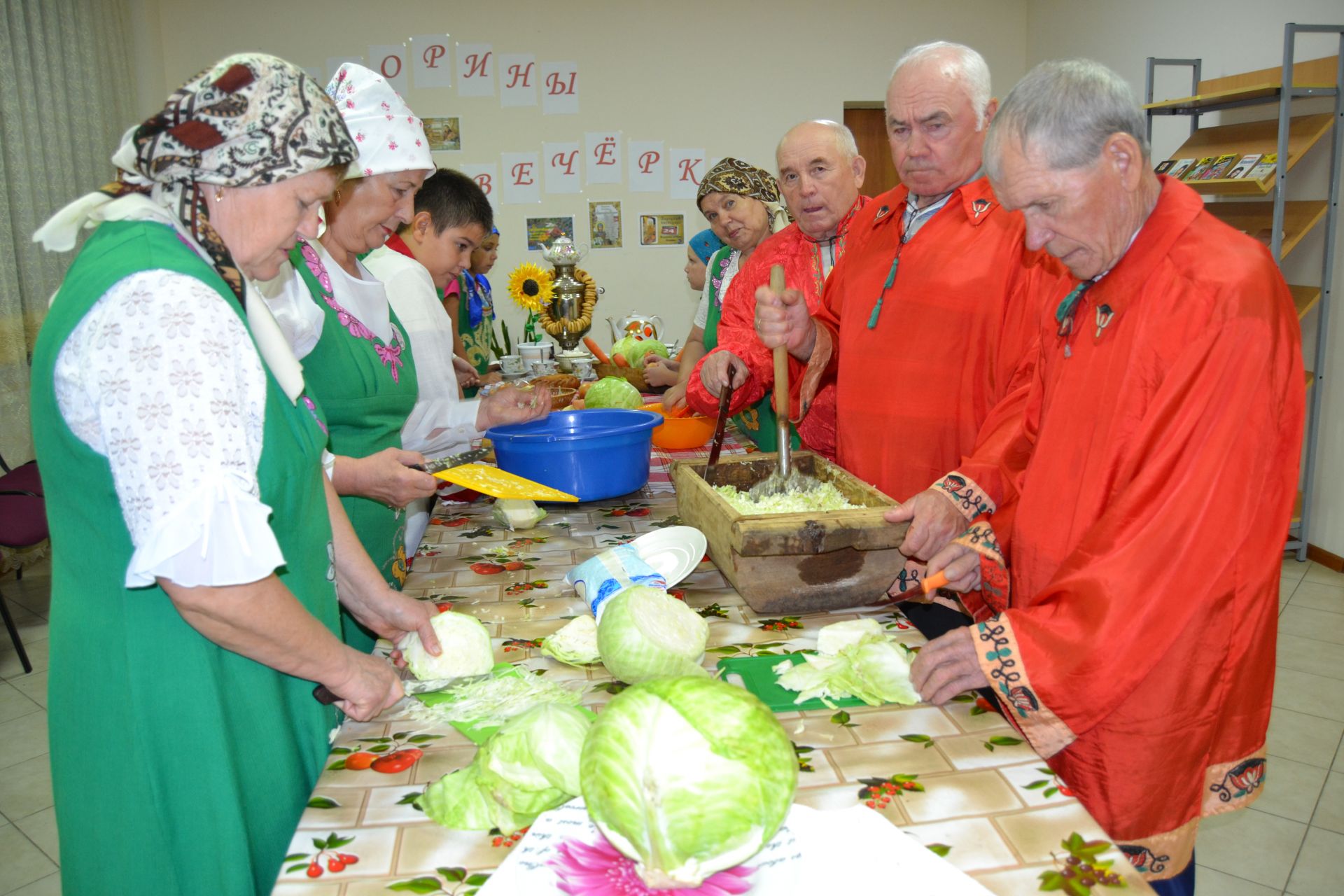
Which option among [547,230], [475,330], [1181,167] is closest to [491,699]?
[475,330]

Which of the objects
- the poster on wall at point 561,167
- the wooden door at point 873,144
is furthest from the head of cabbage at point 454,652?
the wooden door at point 873,144

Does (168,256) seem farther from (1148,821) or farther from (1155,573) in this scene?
(1148,821)

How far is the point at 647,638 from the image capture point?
→ 4.80 ft

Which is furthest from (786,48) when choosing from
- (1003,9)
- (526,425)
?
(526,425)

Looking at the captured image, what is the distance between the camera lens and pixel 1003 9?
8.16 meters

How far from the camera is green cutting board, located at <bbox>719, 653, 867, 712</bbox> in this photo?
142 cm

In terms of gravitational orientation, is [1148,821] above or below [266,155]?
below

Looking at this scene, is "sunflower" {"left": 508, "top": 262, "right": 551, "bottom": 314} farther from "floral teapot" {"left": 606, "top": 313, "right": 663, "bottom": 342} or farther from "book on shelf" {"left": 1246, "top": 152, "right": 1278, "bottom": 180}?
"book on shelf" {"left": 1246, "top": 152, "right": 1278, "bottom": 180}

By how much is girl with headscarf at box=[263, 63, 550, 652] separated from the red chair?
2.28 meters

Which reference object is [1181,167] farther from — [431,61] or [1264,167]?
[431,61]

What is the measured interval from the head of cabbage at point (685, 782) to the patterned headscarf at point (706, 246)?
477cm

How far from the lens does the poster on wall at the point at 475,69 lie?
7574 millimetres

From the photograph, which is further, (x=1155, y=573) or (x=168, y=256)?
(x=1155, y=573)

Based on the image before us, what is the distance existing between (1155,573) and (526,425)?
1.81m
